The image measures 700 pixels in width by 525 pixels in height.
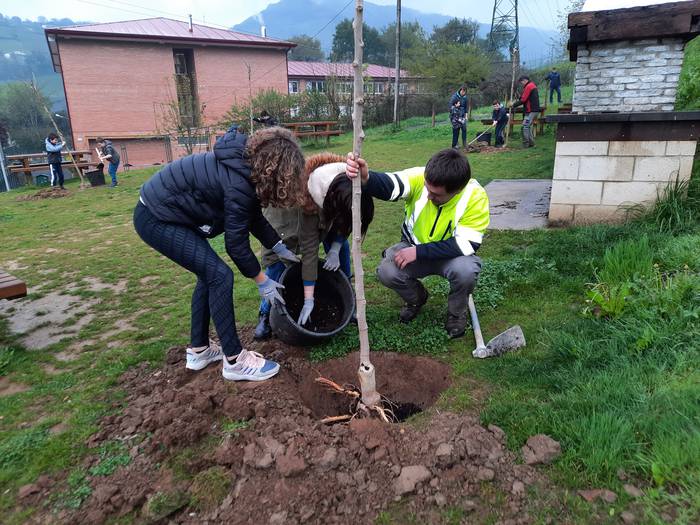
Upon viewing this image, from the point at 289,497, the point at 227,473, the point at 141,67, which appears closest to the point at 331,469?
the point at 289,497

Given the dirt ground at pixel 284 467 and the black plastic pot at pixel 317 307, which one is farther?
the black plastic pot at pixel 317 307

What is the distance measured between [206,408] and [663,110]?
543 centimetres

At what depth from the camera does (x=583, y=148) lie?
5020 millimetres

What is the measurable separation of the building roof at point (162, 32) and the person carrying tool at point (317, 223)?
2636 cm

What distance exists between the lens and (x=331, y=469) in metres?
1.99

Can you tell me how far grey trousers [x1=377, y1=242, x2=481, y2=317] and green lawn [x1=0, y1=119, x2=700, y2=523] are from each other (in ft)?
0.77

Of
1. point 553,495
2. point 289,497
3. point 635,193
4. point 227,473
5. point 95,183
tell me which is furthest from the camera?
point 95,183

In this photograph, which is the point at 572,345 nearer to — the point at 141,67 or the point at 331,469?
the point at 331,469

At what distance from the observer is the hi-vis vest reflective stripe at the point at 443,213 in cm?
295

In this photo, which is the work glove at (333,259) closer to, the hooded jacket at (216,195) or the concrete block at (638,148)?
the hooded jacket at (216,195)

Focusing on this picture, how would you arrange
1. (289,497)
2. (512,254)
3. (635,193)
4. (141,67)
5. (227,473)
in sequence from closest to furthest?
1. (289,497)
2. (227,473)
3. (512,254)
4. (635,193)
5. (141,67)

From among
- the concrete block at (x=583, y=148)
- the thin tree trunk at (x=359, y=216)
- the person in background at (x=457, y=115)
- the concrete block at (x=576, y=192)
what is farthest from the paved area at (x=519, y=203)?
the person in background at (x=457, y=115)

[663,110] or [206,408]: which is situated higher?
[663,110]

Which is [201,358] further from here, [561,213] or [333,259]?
[561,213]
